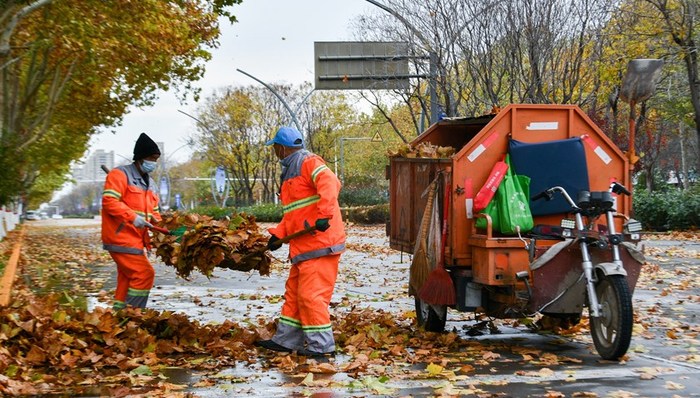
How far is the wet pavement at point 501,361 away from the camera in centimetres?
679

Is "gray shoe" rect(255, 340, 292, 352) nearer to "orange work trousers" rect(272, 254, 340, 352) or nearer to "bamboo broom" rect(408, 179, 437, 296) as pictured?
"orange work trousers" rect(272, 254, 340, 352)

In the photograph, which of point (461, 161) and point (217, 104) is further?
point (217, 104)

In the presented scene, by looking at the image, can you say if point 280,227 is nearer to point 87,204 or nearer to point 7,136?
point 7,136

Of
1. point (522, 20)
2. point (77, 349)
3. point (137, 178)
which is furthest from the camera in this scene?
point (522, 20)

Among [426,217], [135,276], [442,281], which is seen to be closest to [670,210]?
[426,217]

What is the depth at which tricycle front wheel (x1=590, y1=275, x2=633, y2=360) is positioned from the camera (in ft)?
24.4

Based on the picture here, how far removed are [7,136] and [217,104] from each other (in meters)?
47.4

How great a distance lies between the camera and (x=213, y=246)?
890cm

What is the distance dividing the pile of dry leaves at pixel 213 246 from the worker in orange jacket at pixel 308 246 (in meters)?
0.46

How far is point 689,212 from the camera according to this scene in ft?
95.1

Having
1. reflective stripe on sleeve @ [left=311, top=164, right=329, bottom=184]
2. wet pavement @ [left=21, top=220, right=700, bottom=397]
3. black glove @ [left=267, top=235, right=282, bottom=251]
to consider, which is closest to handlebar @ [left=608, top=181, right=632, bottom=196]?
wet pavement @ [left=21, top=220, right=700, bottom=397]

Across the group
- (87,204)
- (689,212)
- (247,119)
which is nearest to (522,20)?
(689,212)

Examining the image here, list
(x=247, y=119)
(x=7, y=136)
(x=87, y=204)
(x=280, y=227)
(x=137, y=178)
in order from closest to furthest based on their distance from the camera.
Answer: (x=280, y=227) → (x=137, y=178) → (x=7, y=136) → (x=247, y=119) → (x=87, y=204)

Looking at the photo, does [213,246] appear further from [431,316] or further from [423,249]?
[431,316]
